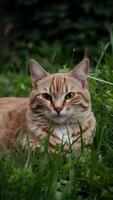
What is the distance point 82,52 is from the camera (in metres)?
12.0

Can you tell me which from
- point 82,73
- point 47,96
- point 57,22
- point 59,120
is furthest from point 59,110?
point 57,22

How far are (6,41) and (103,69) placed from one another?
595 cm

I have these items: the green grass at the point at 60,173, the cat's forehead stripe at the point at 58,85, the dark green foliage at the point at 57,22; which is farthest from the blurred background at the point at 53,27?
the green grass at the point at 60,173

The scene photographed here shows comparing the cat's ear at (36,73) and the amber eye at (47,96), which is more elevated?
the cat's ear at (36,73)

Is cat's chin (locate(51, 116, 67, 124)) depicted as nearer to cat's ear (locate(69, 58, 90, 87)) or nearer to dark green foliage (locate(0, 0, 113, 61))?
cat's ear (locate(69, 58, 90, 87))

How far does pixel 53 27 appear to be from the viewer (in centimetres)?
1243

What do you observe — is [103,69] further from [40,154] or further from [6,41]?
[6,41]

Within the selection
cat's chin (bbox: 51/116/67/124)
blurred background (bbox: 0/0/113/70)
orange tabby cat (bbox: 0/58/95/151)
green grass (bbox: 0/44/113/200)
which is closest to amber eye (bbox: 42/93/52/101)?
orange tabby cat (bbox: 0/58/95/151)

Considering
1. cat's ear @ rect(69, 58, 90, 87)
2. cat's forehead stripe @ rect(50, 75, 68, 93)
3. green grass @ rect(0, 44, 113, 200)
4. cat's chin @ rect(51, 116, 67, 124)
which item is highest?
cat's ear @ rect(69, 58, 90, 87)

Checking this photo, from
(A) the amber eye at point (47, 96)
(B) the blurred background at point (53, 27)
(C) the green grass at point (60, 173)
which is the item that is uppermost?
(B) the blurred background at point (53, 27)

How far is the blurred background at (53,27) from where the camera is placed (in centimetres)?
1208

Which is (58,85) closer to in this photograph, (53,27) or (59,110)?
→ (59,110)

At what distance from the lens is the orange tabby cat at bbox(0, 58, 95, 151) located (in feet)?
20.4

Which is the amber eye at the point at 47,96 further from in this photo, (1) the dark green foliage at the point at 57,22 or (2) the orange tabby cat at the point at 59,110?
(1) the dark green foliage at the point at 57,22
